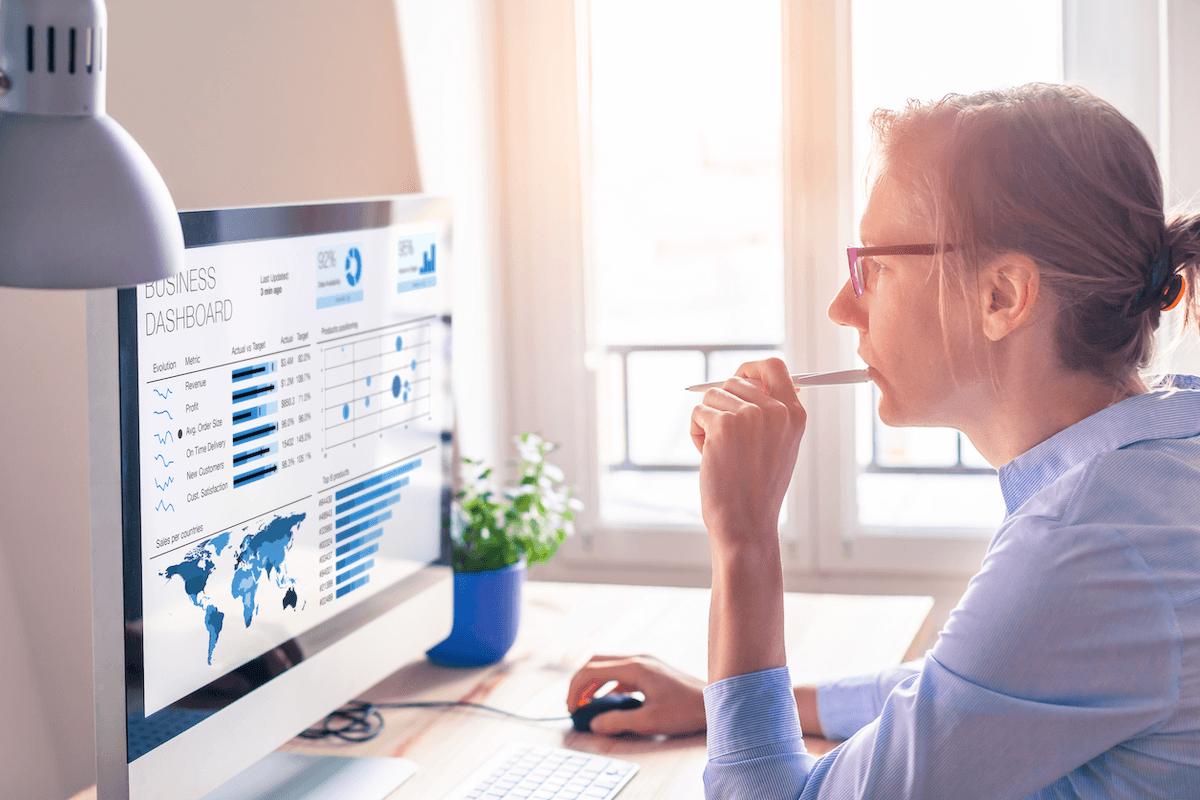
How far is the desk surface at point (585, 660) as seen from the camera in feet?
3.98

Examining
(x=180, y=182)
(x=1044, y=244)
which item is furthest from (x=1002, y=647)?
(x=180, y=182)

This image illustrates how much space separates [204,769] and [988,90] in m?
0.91

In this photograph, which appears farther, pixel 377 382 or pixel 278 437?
pixel 377 382

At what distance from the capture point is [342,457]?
119 centimetres

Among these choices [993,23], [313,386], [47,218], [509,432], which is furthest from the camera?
[509,432]

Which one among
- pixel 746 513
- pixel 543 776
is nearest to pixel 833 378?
pixel 746 513

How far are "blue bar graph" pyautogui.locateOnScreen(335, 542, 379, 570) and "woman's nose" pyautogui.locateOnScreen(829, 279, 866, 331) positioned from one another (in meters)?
0.59

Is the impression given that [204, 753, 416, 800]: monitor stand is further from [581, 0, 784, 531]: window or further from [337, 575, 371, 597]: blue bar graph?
[581, 0, 784, 531]: window

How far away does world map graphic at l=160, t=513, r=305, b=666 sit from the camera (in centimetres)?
96

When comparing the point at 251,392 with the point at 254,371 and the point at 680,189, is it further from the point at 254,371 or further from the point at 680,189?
the point at 680,189

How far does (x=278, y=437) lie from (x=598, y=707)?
50 cm

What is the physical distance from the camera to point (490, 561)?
1541mm

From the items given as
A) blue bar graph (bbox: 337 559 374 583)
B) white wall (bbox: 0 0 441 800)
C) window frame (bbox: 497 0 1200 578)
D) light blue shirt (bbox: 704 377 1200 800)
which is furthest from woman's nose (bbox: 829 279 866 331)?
window frame (bbox: 497 0 1200 578)

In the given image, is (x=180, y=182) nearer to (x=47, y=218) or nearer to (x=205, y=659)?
(x=205, y=659)
